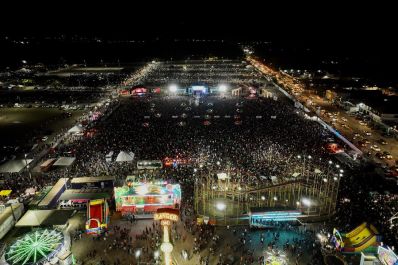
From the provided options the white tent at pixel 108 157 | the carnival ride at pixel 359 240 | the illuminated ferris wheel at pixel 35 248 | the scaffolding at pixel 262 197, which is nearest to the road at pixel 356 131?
the scaffolding at pixel 262 197

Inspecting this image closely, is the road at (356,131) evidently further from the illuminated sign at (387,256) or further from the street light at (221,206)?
the street light at (221,206)

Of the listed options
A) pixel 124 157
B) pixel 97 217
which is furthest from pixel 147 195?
pixel 124 157

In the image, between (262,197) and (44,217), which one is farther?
(262,197)

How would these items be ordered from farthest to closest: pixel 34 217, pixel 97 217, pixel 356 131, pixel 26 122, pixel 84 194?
pixel 26 122, pixel 356 131, pixel 84 194, pixel 34 217, pixel 97 217

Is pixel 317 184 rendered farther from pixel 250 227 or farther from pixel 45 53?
pixel 45 53

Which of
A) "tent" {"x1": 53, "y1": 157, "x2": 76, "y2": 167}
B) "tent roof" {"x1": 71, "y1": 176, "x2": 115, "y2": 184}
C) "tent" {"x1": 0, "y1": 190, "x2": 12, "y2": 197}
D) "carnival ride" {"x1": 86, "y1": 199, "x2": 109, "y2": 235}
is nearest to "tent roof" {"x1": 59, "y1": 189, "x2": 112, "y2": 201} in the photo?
"tent roof" {"x1": 71, "y1": 176, "x2": 115, "y2": 184}

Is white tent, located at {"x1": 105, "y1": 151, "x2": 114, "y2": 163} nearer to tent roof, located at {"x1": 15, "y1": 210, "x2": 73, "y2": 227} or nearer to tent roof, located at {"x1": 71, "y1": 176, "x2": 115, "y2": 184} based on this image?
tent roof, located at {"x1": 71, "y1": 176, "x2": 115, "y2": 184}

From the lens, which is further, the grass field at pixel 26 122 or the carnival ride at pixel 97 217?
the grass field at pixel 26 122

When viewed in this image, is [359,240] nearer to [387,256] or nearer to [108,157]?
[387,256]
